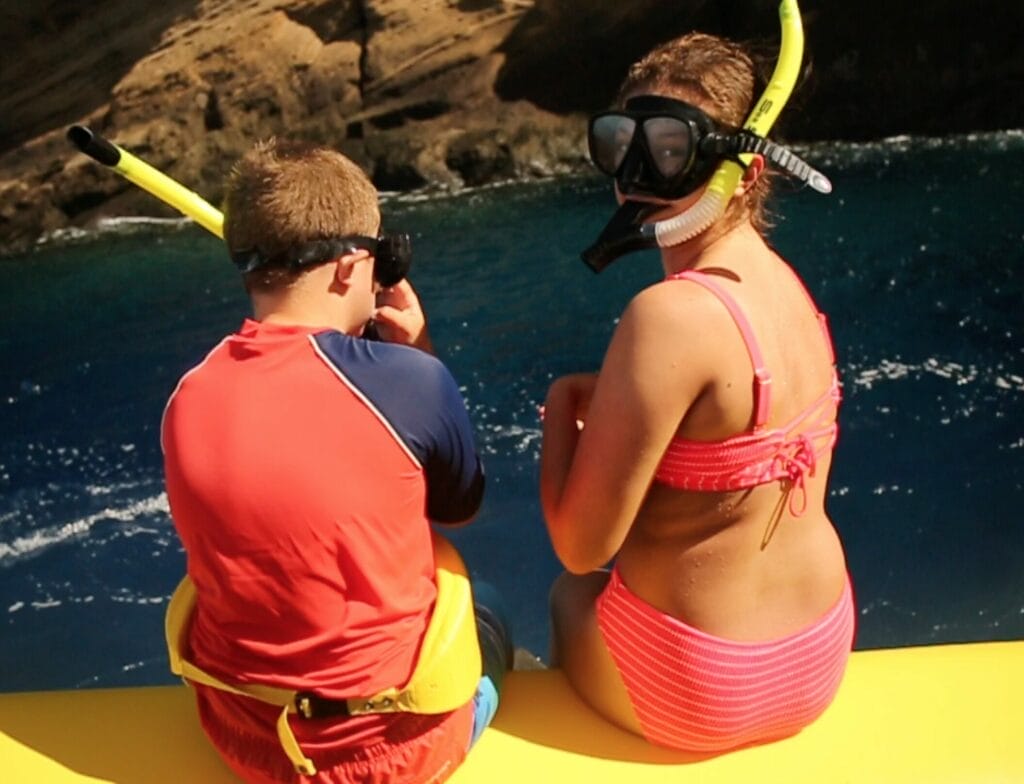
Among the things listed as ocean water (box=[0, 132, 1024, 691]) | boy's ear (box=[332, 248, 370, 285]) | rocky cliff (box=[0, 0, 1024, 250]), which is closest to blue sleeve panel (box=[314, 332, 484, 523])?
boy's ear (box=[332, 248, 370, 285])

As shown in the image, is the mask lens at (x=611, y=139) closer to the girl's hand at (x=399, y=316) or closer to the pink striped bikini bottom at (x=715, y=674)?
the girl's hand at (x=399, y=316)

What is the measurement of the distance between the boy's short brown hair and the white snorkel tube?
0.28 meters

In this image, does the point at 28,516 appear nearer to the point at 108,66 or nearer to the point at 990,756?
the point at 990,756

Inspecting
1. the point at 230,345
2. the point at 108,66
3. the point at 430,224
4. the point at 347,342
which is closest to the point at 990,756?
the point at 347,342

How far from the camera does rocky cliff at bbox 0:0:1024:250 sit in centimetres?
832

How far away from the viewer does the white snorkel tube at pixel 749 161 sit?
4.05 ft

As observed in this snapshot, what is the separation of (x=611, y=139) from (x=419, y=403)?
0.40 meters

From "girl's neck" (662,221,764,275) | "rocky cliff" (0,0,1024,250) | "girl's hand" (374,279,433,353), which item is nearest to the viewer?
"girl's neck" (662,221,764,275)

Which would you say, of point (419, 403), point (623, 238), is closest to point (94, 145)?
point (419, 403)

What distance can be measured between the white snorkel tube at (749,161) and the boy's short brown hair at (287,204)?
28cm

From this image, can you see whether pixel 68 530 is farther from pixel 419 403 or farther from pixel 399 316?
pixel 419 403

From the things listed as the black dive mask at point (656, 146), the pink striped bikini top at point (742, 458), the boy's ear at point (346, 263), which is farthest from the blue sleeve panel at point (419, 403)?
the black dive mask at point (656, 146)

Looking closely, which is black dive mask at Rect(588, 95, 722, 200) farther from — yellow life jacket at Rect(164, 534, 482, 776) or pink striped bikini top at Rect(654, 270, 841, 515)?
yellow life jacket at Rect(164, 534, 482, 776)

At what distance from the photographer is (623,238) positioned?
1336 mm
